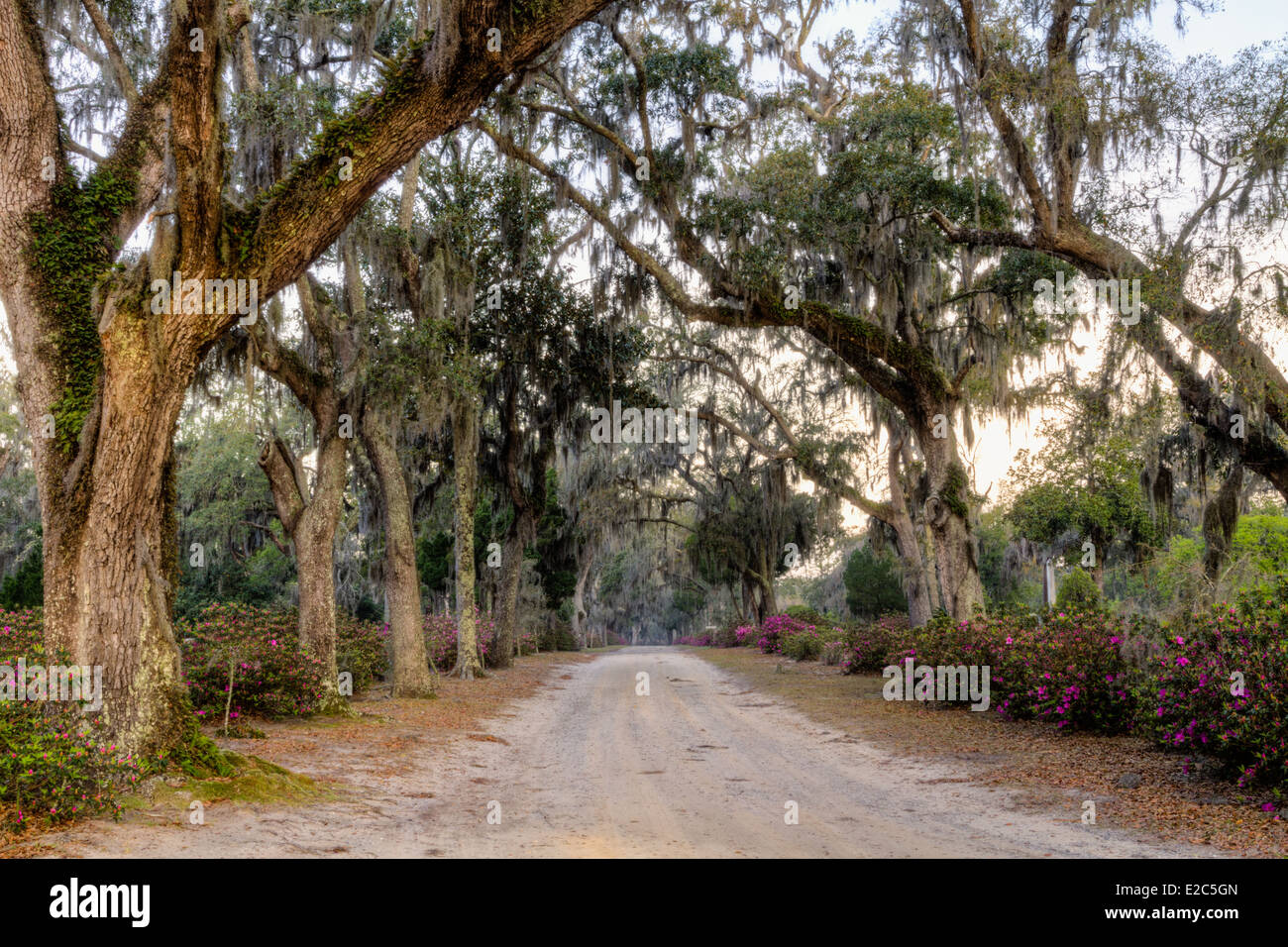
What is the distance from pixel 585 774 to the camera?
8.41 metres

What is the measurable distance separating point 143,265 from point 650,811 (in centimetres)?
547

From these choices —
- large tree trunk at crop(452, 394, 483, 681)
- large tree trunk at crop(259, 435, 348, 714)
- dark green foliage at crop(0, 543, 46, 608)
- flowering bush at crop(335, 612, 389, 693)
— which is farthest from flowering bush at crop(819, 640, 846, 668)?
dark green foliage at crop(0, 543, 46, 608)

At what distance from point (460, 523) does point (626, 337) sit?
5.39m

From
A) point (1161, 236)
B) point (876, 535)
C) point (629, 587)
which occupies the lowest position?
point (629, 587)

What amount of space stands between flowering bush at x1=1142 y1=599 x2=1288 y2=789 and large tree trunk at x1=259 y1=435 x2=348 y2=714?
31.8ft

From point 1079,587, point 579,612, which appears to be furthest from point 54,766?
point 579,612

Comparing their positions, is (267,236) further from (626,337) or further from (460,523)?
(626,337)

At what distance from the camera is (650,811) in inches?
256

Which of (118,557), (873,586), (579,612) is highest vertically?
(118,557)

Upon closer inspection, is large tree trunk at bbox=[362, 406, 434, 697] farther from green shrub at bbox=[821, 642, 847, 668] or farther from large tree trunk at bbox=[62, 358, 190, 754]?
green shrub at bbox=[821, 642, 847, 668]

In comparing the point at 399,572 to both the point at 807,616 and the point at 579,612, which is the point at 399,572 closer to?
the point at 807,616

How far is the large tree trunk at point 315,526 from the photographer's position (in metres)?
11.7

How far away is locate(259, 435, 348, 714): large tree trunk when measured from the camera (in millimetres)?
11719
